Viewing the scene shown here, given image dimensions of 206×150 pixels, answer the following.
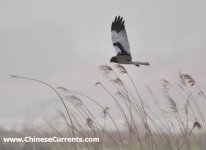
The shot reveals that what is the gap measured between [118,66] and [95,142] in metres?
1.04

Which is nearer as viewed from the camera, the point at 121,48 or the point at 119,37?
the point at 121,48

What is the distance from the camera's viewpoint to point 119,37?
6816mm

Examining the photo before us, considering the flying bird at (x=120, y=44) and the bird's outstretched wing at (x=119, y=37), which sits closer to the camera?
the flying bird at (x=120, y=44)

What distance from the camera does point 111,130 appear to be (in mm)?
5512

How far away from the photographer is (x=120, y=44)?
6648mm

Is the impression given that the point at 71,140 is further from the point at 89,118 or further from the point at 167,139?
the point at 167,139

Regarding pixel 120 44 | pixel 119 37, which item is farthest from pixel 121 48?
pixel 119 37

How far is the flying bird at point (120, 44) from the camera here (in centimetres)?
632

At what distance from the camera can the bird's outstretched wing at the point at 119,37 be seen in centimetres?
652

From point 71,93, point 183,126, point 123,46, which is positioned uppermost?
point 123,46

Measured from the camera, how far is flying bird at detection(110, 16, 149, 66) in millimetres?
6320

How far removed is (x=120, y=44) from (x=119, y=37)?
0.22 m

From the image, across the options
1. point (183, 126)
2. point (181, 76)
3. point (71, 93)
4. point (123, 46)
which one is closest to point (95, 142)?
point (71, 93)

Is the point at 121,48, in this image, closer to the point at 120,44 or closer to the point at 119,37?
the point at 120,44
